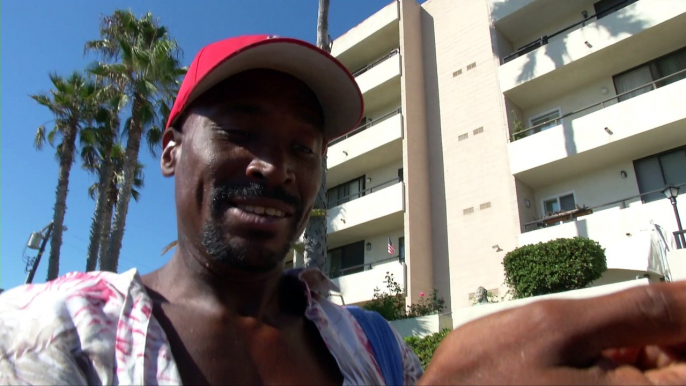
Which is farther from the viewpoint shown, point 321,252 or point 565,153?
point 565,153

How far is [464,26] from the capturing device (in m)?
20.5

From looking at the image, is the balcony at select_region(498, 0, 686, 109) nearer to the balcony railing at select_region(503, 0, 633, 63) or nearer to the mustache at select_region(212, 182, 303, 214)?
the balcony railing at select_region(503, 0, 633, 63)

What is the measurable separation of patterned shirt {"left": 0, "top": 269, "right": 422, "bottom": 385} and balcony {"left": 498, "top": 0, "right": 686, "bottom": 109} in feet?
54.2

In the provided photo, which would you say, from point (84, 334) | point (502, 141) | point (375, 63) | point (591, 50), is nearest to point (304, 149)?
point (84, 334)

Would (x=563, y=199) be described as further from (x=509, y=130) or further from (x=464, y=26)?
(x=464, y=26)

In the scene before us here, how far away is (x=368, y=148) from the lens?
20750 mm

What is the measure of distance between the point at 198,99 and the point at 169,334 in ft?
2.54

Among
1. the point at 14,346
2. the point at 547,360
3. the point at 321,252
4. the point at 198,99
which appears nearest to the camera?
the point at 547,360

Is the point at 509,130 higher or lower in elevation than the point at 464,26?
lower

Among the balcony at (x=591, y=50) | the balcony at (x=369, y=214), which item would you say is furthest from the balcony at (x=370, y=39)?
the balcony at (x=369, y=214)

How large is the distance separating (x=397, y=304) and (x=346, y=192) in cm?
727

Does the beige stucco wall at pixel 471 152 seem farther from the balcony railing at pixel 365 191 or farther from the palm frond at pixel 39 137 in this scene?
the palm frond at pixel 39 137

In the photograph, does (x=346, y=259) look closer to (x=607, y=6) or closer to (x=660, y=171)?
(x=660, y=171)

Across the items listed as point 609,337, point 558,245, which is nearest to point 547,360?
point 609,337
